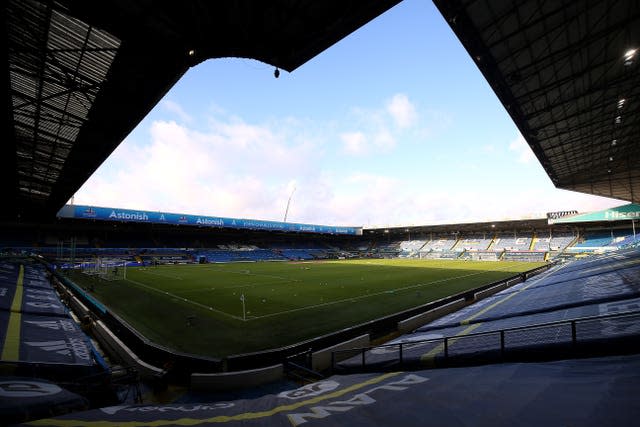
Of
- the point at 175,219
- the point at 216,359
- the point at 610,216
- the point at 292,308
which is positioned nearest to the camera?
the point at 216,359

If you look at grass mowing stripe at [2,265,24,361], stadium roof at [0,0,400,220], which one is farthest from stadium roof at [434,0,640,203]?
grass mowing stripe at [2,265,24,361]

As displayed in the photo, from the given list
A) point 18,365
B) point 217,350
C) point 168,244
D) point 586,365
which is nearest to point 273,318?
point 217,350

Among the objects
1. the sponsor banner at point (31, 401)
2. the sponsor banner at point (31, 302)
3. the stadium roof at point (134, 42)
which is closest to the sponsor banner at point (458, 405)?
the sponsor banner at point (31, 401)

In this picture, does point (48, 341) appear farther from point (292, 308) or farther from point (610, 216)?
point (610, 216)

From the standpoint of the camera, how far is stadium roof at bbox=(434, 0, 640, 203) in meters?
10.2

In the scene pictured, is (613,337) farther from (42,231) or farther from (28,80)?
(42,231)

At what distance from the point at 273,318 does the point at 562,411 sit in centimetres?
1307

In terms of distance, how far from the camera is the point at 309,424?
4.02 metres

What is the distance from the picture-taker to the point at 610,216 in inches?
2119

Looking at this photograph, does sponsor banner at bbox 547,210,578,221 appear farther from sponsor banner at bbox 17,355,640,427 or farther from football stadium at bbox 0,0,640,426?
sponsor banner at bbox 17,355,640,427

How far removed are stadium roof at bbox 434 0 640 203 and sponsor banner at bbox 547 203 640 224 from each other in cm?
4046

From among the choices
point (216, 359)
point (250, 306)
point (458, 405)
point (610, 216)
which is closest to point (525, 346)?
point (458, 405)

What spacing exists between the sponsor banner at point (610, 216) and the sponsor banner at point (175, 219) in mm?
50751

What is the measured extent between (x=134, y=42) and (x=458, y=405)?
367 inches
